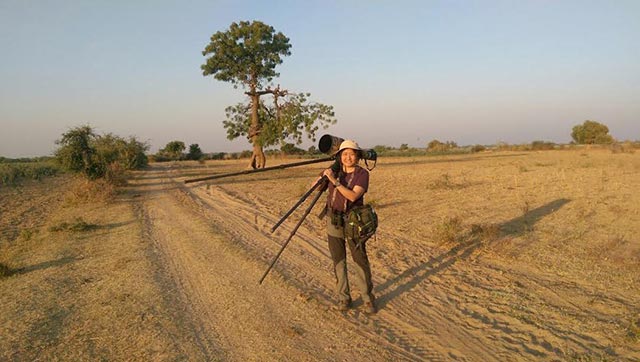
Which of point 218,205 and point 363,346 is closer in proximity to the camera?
point 363,346

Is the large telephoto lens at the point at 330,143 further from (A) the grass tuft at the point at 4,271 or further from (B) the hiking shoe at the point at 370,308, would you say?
(A) the grass tuft at the point at 4,271

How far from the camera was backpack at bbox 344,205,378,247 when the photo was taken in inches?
183

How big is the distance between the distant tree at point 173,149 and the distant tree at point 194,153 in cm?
194

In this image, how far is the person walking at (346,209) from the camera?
476 centimetres

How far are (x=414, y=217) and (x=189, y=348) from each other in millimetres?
8004

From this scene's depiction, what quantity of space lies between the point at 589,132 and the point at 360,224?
8155 cm

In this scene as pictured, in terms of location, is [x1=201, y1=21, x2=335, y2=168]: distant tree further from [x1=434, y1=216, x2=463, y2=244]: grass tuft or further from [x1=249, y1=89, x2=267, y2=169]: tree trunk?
[x1=434, y1=216, x2=463, y2=244]: grass tuft

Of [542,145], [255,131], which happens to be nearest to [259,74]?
[255,131]

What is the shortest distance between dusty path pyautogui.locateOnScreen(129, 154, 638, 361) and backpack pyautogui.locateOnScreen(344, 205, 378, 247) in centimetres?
103

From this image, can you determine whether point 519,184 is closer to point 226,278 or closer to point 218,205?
point 218,205

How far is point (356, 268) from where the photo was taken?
5043 mm

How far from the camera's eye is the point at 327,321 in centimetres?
484

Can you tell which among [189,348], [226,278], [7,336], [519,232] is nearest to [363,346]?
[189,348]

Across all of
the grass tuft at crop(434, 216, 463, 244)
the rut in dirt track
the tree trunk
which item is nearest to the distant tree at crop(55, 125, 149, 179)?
the rut in dirt track
